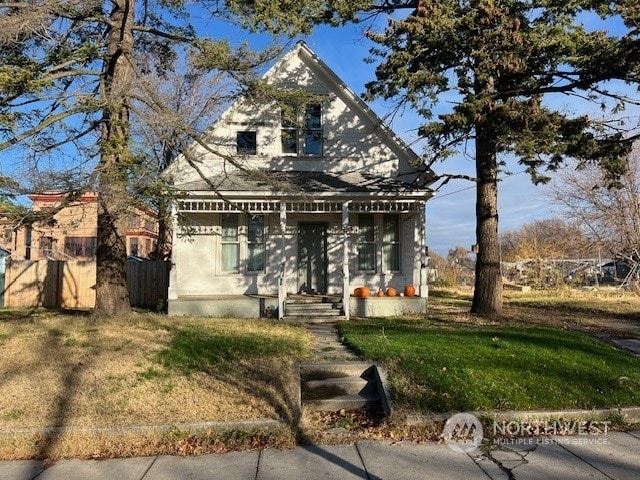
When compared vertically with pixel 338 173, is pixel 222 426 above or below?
below

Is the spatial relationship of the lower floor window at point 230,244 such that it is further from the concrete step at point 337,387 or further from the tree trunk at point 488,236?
the concrete step at point 337,387

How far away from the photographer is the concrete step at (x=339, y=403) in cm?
622

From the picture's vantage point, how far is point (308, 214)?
1458 cm

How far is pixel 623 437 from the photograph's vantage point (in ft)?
17.8

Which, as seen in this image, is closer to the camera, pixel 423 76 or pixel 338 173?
pixel 423 76

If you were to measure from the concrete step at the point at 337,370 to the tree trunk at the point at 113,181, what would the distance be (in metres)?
4.58

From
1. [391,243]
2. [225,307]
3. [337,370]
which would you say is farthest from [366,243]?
[337,370]

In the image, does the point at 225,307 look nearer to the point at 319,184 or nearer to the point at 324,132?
the point at 319,184

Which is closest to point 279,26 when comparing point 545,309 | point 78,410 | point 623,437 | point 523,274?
point 78,410

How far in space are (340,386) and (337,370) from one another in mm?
381

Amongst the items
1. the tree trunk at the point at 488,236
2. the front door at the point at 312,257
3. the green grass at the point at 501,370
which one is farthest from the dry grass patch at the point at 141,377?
the tree trunk at the point at 488,236

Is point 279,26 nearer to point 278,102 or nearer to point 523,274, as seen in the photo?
point 278,102

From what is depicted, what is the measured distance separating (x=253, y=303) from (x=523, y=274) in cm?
1810

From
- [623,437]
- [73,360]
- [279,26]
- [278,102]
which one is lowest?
[623,437]
